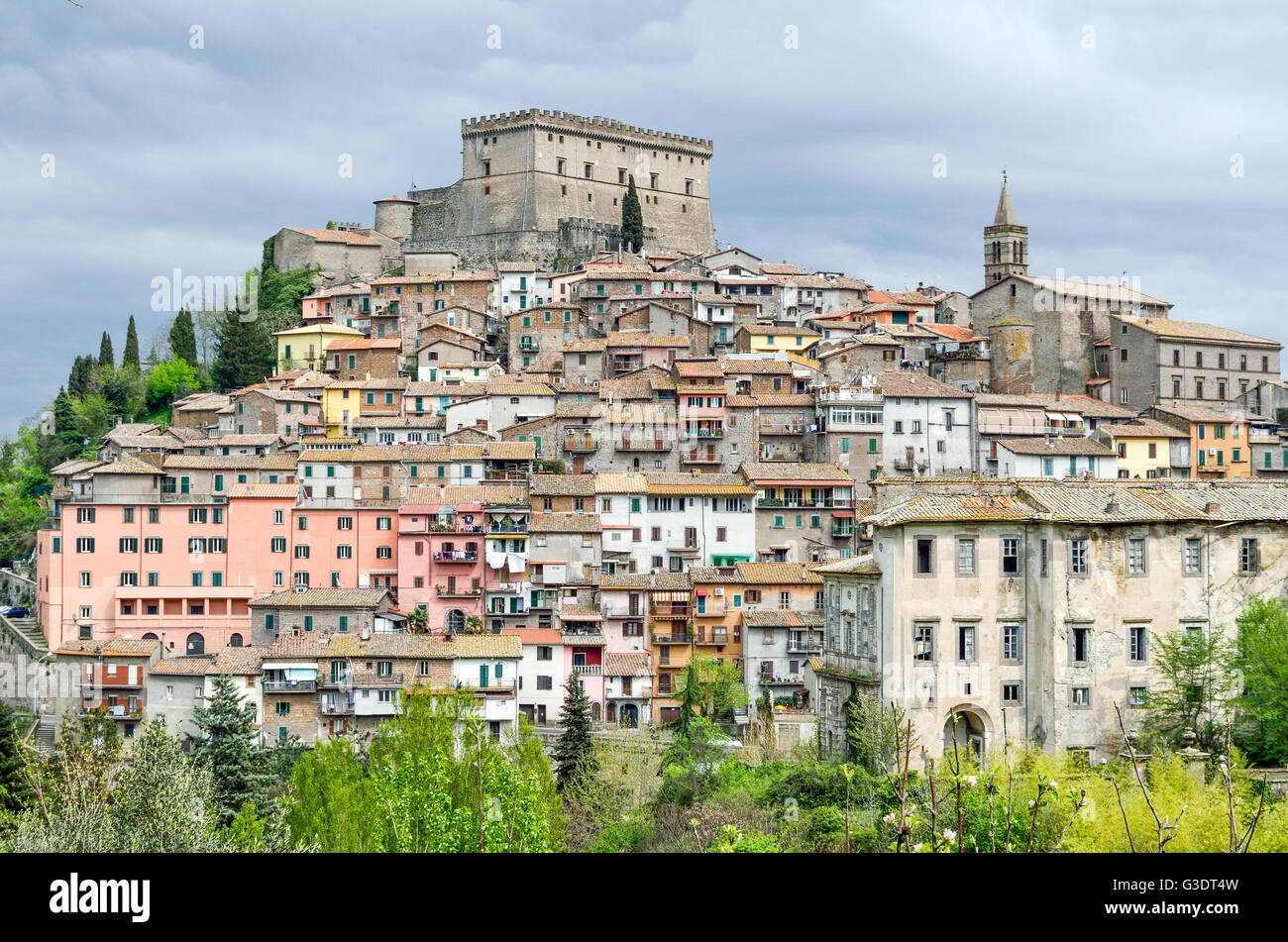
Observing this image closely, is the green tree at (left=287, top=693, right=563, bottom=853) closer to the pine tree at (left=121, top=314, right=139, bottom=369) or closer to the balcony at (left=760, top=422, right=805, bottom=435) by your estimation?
the balcony at (left=760, top=422, right=805, bottom=435)

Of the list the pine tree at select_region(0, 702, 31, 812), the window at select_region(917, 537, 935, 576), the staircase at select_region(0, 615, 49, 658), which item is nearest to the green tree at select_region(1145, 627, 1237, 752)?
the window at select_region(917, 537, 935, 576)

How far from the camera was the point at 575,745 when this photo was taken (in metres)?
42.9

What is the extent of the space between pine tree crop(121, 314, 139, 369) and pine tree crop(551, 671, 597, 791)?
50.2m

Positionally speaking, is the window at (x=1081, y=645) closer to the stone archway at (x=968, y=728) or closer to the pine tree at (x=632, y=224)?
the stone archway at (x=968, y=728)

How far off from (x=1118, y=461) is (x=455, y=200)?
50.0m

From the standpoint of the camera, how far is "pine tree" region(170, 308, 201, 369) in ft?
280

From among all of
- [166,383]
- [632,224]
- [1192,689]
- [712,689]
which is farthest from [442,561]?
[632,224]

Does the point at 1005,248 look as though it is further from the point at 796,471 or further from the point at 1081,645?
the point at 1081,645

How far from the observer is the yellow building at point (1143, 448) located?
61719mm
